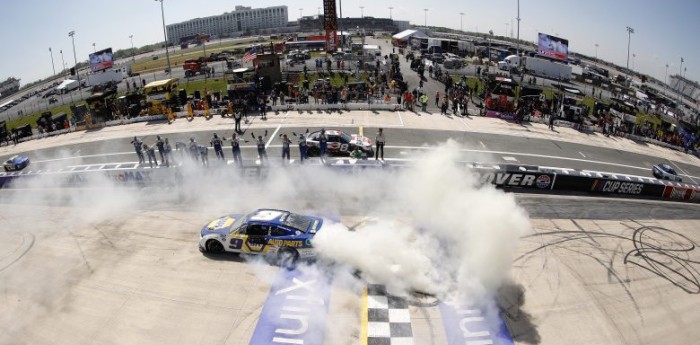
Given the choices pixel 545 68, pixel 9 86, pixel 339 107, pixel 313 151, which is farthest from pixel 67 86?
pixel 545 68

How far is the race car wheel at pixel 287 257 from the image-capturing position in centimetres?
1118

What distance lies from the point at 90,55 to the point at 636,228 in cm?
5821

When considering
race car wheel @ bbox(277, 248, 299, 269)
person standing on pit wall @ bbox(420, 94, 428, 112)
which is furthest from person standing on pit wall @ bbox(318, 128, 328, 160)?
person standing on pit wall @ bbox(420, 94, 428, 112)

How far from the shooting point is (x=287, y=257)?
11242 millimetres

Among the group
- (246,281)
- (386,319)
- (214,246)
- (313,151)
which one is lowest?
(386,319)

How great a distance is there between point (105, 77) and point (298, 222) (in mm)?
52289

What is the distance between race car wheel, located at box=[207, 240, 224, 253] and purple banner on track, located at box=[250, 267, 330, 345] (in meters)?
2.06

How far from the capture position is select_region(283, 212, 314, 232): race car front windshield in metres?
11.3

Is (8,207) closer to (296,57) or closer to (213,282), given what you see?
(213,282)

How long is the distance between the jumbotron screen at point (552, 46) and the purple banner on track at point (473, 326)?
46453 mm

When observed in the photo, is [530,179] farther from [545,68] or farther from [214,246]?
[545,68]

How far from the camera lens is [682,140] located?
91.7 ft

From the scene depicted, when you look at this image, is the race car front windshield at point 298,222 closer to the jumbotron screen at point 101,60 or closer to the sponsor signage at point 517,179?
the sponsor signage at point 517,179

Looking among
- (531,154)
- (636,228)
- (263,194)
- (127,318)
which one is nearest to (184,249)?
(127,318)
